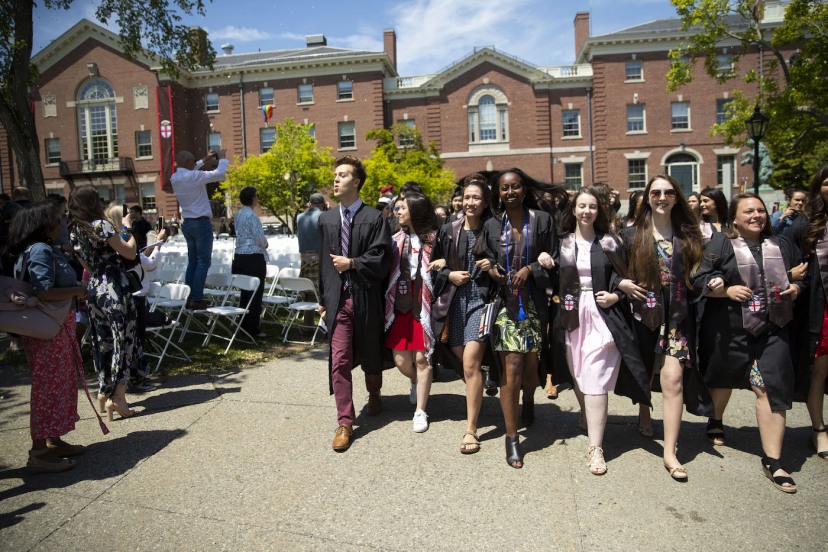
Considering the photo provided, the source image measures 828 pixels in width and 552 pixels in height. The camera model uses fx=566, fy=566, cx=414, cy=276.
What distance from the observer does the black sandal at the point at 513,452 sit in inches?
147

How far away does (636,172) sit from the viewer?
3562 cm

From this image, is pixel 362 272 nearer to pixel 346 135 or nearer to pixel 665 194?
pixel 665 194

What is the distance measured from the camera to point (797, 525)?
299 centimetres

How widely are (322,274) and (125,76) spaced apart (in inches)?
1602

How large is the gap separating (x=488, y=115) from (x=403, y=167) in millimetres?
10152

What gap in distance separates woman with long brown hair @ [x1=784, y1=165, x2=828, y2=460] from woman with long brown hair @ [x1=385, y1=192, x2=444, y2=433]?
8.56 feet

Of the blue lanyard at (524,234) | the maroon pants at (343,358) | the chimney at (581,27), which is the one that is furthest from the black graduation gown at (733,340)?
the chimney at (581,27)

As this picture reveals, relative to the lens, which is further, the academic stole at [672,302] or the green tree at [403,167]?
the green tree at [403,167]

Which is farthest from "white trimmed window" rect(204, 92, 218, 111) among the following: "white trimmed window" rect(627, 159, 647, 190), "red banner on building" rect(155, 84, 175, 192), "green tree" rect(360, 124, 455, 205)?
"white trimmed window" rect(627, 159, 647, 190)

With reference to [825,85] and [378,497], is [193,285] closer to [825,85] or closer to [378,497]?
[378,497]

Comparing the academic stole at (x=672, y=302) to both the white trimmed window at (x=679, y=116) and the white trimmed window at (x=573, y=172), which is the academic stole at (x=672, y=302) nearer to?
the white trimmed window at (x=573, y=172)

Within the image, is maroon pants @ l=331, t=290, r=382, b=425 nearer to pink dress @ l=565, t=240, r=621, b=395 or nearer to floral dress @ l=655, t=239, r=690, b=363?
pink dress @ l=565, t=240, r=621, b=395

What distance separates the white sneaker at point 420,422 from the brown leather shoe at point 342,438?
0.52 m

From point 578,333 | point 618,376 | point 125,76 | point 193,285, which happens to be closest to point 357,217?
point 578,333
